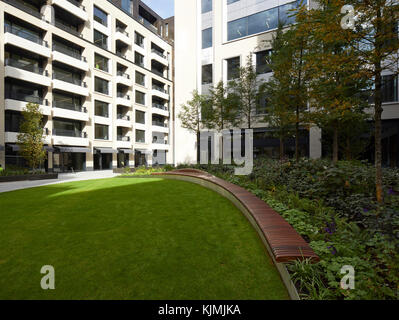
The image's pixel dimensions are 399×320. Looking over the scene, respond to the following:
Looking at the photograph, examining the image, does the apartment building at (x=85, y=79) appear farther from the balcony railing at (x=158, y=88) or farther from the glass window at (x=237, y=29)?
the glass window at (x=237, y=29)

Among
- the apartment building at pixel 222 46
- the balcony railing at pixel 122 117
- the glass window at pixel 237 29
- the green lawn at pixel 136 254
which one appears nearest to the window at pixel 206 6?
the apartment building at pixel 222 46

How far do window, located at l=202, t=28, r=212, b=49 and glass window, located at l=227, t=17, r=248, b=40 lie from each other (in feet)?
6.75

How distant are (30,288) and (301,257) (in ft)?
12.7

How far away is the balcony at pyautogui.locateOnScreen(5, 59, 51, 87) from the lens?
2330 centimetres

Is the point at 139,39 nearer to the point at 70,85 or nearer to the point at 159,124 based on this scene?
the point at 159,124

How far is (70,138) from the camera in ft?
93.8

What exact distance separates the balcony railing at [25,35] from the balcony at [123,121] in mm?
13606

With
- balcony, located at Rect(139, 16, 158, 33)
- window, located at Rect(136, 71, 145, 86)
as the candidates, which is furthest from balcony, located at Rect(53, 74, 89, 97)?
balcony, located at Rect(139, 16, 158, 33)

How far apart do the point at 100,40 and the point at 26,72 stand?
14.5 metres

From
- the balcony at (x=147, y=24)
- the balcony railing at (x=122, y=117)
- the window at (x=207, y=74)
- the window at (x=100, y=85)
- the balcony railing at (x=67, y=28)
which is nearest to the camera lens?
the window at (x=207, y=74)

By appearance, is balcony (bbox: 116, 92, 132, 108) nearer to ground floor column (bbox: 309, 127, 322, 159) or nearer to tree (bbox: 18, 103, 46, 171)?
tree (bbox: 18, 103, 46, 171)

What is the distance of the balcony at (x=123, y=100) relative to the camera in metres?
36.2

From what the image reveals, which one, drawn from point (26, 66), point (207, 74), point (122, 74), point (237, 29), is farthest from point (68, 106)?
point (237, 29)
